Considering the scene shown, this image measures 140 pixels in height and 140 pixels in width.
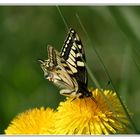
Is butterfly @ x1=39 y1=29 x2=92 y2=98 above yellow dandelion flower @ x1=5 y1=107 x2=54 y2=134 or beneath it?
above

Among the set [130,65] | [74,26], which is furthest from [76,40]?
[130,65]

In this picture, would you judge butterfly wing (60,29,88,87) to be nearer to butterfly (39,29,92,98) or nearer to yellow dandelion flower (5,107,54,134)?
butterfly (39,29,92,98)

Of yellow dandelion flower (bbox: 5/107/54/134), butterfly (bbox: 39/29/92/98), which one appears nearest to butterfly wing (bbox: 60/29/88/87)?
butterfly (bbox: 39/29/92/98)

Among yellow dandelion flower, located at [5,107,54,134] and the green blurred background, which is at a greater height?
the green blurred background

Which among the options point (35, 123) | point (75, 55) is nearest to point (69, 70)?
point (75, 55)

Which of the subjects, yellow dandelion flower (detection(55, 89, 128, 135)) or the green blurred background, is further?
the green blurred background

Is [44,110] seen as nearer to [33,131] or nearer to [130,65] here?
[33,131]

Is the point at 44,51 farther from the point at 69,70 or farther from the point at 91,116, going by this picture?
the point at 91,116
